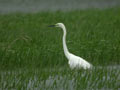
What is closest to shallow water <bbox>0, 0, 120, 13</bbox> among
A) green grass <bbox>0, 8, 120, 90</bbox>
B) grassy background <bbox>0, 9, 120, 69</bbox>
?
grassy background <bbox>0, 9, 120, 69</bbox>

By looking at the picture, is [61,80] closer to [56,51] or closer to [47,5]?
[56,51]

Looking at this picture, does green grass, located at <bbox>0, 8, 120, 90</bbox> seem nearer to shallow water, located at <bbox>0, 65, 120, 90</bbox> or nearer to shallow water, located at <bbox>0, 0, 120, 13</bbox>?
shallow water, located at <bbox>0, 65, 120, 90</bbox>

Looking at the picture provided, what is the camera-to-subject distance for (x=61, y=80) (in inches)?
294

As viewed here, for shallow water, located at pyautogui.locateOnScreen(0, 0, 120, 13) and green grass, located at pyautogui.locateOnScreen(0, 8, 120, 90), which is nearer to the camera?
green grass, located at pyautogui.locateOnScreen(0, 8, 120, 90)

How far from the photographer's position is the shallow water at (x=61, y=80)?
7293 mm

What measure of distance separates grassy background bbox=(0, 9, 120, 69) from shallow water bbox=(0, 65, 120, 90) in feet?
2.10

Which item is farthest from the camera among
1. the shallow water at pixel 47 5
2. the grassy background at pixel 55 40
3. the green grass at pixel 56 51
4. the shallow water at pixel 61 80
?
the shallow water at pixel 47 5

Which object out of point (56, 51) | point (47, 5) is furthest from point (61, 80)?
point (47, 5)

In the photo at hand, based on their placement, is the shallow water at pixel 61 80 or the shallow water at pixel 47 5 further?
the shallow water at pixel 47 5

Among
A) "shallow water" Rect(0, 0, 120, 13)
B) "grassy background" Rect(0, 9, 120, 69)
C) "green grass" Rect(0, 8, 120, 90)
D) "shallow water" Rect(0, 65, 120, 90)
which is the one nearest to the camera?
"shallow water" Rect(0, 65, 120, 90)

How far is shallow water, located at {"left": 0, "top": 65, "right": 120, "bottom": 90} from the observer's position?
7.29m

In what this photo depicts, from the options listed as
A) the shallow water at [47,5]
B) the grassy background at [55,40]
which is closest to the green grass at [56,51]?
the grassy background at [55,40]

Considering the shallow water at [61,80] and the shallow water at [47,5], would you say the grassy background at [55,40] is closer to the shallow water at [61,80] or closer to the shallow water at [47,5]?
the shallow water at [61,80]

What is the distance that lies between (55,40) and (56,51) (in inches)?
55.9
